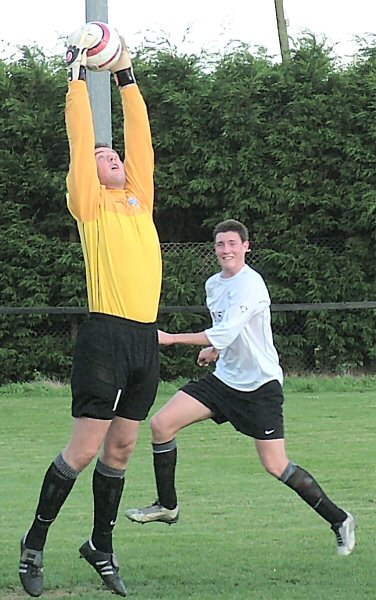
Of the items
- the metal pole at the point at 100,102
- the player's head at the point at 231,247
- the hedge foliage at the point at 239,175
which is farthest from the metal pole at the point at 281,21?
the player's head at the point at 231,247

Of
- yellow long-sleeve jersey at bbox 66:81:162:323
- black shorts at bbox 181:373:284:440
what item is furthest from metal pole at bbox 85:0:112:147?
yellow long-sleeve jersey at bbox 66:81:162:323

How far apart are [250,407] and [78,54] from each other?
2081 mm

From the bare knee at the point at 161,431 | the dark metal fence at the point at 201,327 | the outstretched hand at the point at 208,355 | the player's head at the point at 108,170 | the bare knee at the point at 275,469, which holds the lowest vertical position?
the dark metal fence at the point at 201,327

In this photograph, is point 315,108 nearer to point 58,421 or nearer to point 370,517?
point 58,421

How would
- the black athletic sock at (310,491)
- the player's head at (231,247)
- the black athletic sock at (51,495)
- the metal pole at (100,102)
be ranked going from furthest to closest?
the metal pole at (100,102), the player's head at (231,247), the black athletic sock at (310,491), the black athletic sock at (51,495)

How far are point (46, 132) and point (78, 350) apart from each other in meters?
10.8

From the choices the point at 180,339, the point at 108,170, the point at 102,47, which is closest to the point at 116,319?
the point at 180,339

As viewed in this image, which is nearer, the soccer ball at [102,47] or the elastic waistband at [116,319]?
the elastic waistband at [116,319]

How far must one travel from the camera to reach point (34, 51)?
51.2ft

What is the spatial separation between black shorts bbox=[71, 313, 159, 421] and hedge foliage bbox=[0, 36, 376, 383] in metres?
10.2

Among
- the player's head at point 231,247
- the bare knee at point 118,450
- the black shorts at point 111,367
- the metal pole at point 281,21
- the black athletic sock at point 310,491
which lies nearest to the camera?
the black shorts at point 111,367

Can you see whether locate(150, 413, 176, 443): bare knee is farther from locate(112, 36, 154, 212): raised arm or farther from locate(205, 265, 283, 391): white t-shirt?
locate(112, 36, 154, 212): raised arm

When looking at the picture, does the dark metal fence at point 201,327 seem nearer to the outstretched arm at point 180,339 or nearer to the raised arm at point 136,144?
the outstretched arm at point 180,339

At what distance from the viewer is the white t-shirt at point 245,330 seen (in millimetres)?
5816
